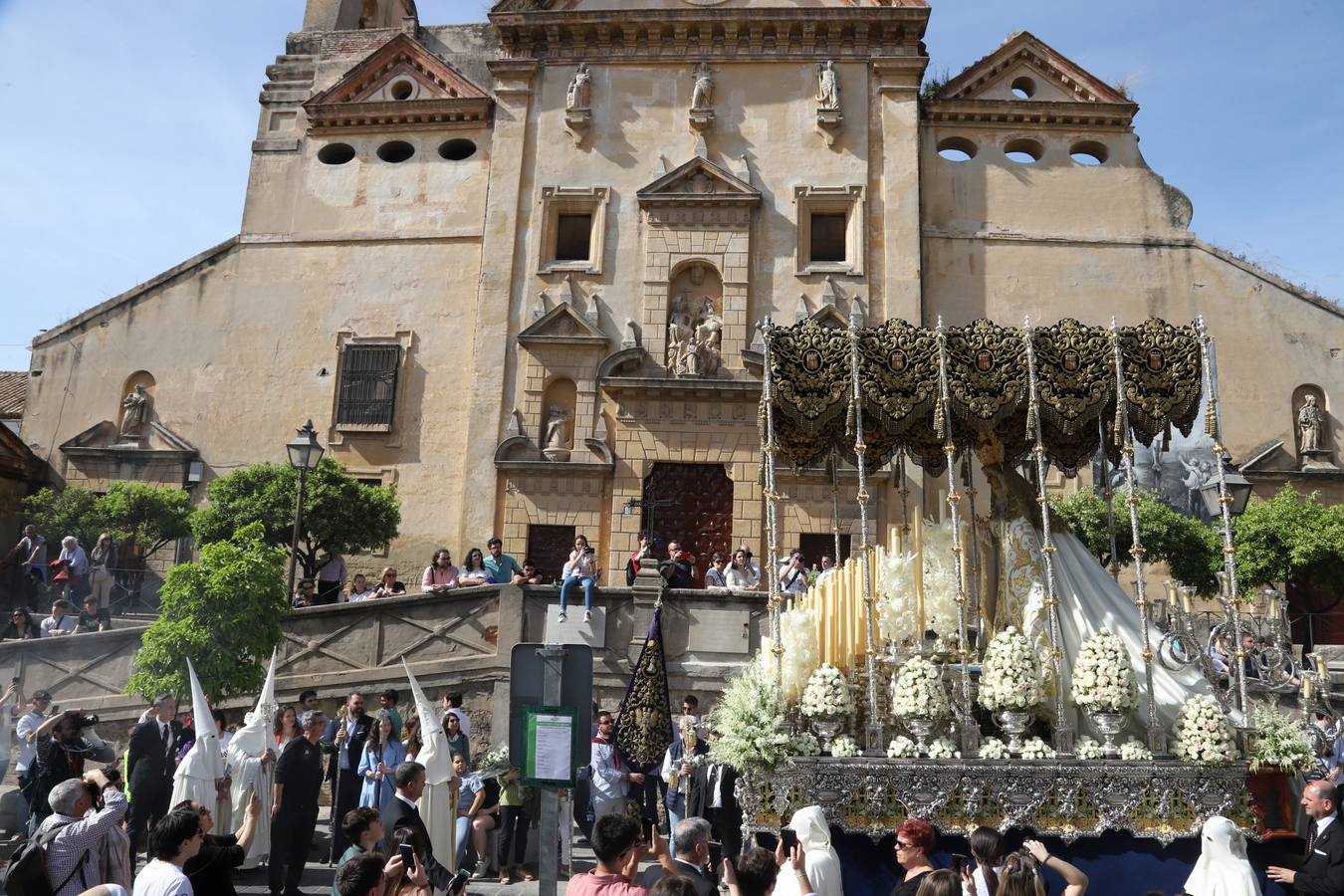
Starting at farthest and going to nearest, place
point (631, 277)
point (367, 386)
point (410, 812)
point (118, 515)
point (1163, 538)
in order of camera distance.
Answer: point (367, 386) → point (631, 277) → point (118, 515) → point (1163, 538) → point (410, 812)

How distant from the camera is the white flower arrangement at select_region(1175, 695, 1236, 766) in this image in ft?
28.2

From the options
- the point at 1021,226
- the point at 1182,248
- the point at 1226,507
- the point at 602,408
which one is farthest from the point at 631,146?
the point at 1226,507

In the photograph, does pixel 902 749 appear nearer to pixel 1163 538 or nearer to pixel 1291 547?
pixel 1163 538

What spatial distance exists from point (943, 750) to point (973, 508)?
8.25 feet

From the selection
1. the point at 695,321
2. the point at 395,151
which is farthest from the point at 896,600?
the point at 395,151

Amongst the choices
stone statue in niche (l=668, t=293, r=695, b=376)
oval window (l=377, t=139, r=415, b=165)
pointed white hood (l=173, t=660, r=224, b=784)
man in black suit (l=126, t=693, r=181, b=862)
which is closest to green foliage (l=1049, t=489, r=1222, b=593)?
stone statue in niche (l=668, t=293, r=695, b=376)

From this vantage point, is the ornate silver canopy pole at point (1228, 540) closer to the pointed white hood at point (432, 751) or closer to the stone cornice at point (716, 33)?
the pointed white hood at point (432, 751)

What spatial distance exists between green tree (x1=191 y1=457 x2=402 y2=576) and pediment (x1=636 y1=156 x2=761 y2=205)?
8725 mm

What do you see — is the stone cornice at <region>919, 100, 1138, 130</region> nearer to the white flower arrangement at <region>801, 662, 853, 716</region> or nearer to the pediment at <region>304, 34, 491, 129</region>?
the pediment at <region>304, 34, 491, 129</region>

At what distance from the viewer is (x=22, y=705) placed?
1502cm

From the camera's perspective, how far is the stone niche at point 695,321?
23.8 meters

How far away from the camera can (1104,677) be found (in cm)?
891

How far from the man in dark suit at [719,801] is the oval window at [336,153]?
21049mm

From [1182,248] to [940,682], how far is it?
19257 mm
